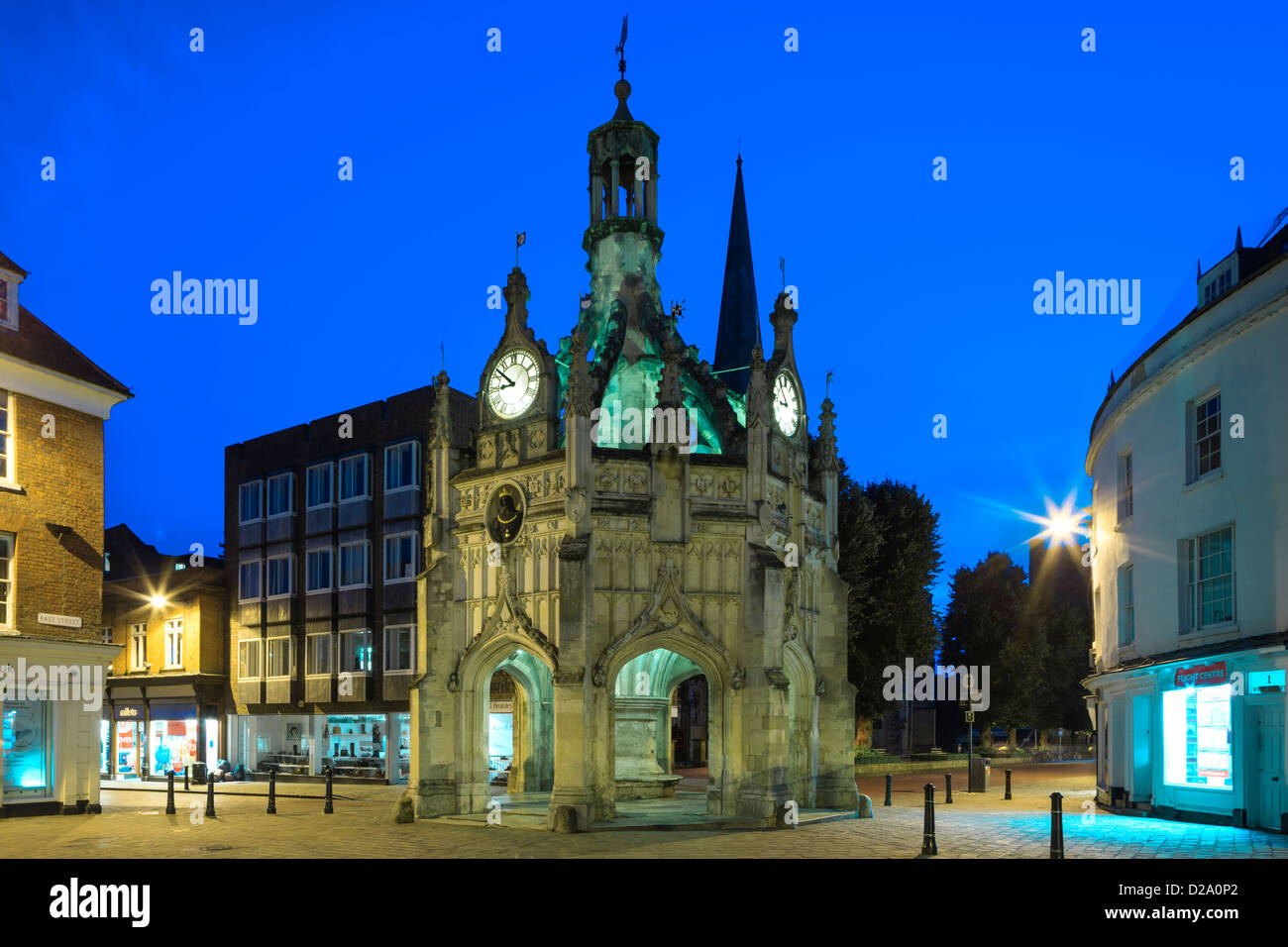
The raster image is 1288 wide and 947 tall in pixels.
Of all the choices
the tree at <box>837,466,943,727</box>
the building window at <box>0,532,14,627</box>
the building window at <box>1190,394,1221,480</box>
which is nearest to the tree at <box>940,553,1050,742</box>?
the tree at <box>837,466,943,727</box>

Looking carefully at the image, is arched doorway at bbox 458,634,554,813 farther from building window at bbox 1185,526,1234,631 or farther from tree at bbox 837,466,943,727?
tree at bbox 837,466,943,727

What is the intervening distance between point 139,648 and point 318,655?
1085 centimetres

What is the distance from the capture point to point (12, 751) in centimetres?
2633

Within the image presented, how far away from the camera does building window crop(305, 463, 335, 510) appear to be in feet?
147

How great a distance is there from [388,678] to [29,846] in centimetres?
2156

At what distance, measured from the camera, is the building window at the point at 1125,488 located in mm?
28547

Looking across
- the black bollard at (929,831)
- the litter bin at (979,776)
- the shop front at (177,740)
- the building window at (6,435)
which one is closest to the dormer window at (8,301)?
the building window at (6,435)

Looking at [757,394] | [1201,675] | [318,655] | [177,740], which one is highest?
[757,394]

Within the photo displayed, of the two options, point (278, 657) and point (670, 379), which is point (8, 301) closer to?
point (670, 379)

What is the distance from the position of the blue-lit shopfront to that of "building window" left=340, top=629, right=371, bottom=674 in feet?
86.7

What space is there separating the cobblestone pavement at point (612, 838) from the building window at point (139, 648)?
74.7 feet

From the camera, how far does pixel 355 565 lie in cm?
4344

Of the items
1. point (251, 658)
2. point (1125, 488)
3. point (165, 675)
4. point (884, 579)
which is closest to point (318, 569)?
point (251, 658)
